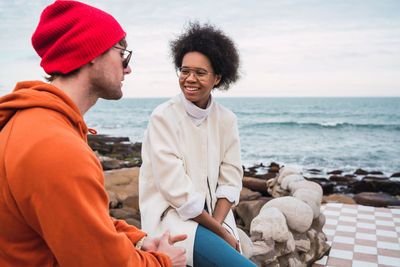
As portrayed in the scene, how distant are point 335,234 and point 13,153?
4372 millimetres

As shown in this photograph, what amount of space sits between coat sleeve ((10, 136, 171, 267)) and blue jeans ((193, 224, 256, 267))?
0.81 metres

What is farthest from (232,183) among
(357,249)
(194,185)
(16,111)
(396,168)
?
(396,168)

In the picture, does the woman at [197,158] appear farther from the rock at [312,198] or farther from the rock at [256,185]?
the rock at [256,185]

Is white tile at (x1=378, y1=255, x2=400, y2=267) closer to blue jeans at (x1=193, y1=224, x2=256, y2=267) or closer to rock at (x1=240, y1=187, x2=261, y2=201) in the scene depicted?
blue jeans at (x1=193, y1=224, x2=256, y2=267)

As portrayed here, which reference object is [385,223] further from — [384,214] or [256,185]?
[256,185]

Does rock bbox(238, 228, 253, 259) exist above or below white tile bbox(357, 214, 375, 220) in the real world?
above

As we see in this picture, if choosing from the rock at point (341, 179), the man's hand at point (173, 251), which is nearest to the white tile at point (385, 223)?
the man's hand at point (173, 251)

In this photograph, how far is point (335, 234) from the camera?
4598mm

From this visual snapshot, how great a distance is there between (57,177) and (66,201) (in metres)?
0.07

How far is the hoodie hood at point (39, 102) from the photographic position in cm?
114

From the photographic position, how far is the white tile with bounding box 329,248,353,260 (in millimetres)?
3951

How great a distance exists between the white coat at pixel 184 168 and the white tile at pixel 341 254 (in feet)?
6.98

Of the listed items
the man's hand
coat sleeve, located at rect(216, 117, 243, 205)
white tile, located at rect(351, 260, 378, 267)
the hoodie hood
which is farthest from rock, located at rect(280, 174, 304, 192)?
the hoodie hood

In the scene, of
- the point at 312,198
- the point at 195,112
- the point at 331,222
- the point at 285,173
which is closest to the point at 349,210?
the point at 331,222
